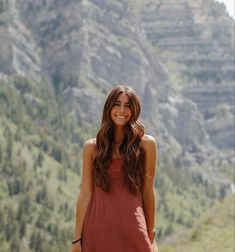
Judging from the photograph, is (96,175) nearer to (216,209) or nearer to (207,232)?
(207,232)

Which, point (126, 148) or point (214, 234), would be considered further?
point (214, 234)

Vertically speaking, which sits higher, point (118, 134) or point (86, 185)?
point (118, 134)

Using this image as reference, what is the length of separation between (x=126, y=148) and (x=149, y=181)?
58 cm

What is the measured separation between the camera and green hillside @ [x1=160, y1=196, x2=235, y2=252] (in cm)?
2767

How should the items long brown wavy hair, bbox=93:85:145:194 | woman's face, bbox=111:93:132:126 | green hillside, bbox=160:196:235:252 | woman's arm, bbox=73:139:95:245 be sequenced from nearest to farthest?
long brown wavy hair, bbox=93:85:145:194, woman's arm, bbox=73:139:95:245, woman's face, bbox=111:93:132:126, green hillside, bbox=160:196:235:252

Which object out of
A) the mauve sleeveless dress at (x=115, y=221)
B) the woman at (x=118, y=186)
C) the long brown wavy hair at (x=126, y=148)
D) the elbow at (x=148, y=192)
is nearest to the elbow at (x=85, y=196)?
the woman at (x=118, y=186)

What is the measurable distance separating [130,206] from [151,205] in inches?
19.1

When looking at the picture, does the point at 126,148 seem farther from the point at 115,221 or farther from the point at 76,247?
the point at 76,247

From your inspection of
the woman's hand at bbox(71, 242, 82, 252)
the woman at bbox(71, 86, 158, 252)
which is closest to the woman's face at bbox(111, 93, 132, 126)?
the woman at bbox(71, 86, 158, 252)

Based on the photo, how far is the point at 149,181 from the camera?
9.69m

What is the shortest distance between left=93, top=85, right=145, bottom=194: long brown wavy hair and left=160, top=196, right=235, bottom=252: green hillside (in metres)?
16.6

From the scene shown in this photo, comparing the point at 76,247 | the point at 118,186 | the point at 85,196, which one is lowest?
the point at 76,247

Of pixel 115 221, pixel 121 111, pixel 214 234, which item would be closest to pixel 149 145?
pixel 121 111

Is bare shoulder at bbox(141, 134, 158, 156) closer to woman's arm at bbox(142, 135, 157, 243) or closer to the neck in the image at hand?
woman's arm at bbox(142, 135, 157, 243)
